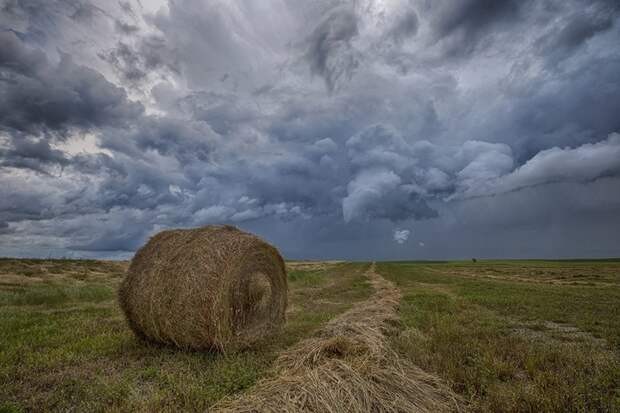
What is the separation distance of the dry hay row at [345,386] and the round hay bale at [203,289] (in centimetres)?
183

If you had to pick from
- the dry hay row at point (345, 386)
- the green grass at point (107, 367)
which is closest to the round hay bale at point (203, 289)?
the green grass at point (107, 367)

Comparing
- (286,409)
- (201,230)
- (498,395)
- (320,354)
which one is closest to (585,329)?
(498,395)

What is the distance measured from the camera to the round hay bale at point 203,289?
23.6 feet

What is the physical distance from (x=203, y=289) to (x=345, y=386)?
3940 millimetres

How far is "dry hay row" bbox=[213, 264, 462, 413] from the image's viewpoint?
4141 mm

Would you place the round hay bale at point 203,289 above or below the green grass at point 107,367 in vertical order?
above

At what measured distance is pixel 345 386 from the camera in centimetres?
445

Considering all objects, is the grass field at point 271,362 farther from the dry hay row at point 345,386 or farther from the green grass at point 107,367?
the dry hay row at point 345,386

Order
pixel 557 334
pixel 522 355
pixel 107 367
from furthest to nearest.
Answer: pixel 557 334
pixel 522 355
pixel 107 367

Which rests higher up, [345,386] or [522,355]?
[345,386]

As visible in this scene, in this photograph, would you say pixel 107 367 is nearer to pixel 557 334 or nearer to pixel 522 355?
pixel 522 355

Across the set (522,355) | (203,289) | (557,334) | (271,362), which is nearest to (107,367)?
(203,289)

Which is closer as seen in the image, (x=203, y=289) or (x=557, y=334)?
(x=203, y=289)

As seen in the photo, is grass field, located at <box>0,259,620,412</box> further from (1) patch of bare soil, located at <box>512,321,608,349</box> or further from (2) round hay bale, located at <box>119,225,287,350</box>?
(2) round hay bale, located at <box>119,225,287,350</box>
